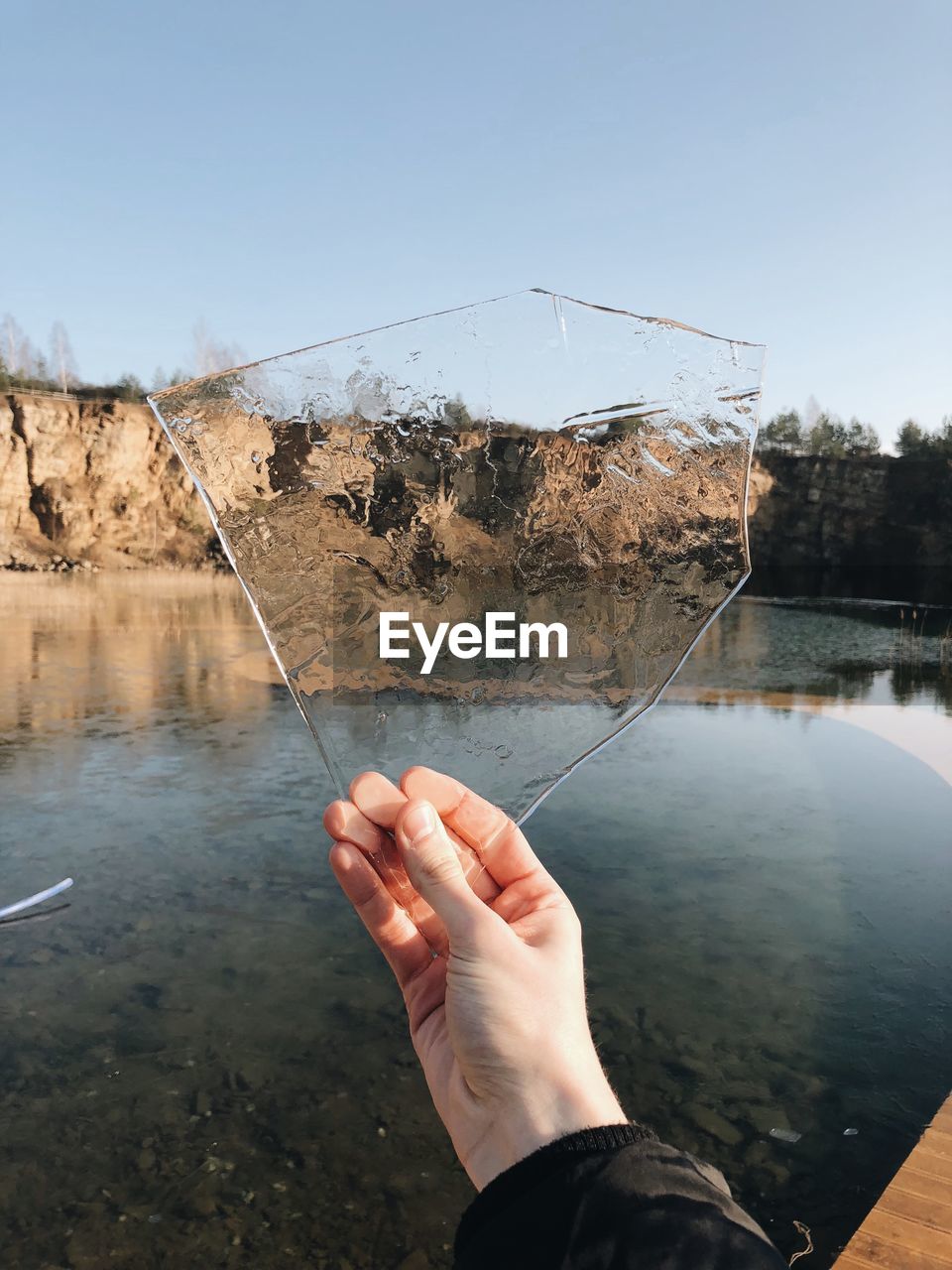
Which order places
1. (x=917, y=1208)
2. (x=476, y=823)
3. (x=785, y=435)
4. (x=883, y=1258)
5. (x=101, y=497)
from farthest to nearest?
(x=785, y=435)
(x=101, y=497)
(x=917, y=1208)
(x=883, y=1258)
(x=476, y=823)

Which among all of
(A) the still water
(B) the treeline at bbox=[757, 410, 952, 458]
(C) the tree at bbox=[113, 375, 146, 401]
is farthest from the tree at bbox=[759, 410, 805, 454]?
(A) the still water

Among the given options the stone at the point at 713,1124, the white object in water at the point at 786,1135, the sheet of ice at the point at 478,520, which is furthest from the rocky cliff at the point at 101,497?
the sheet of ice at the point at 478,520

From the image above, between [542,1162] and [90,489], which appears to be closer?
[542,1162]

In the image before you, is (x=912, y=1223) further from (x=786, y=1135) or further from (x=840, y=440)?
(x=840, y=440)

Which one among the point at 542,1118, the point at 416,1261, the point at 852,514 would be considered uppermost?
the point at 852,514

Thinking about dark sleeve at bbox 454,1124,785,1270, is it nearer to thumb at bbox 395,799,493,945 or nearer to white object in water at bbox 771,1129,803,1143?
thumb at bbox 395,799,493,945

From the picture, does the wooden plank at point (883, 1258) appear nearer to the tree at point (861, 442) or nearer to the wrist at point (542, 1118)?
the wrist at point (542, 1118)

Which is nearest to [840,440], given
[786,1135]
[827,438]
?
[827,438]
